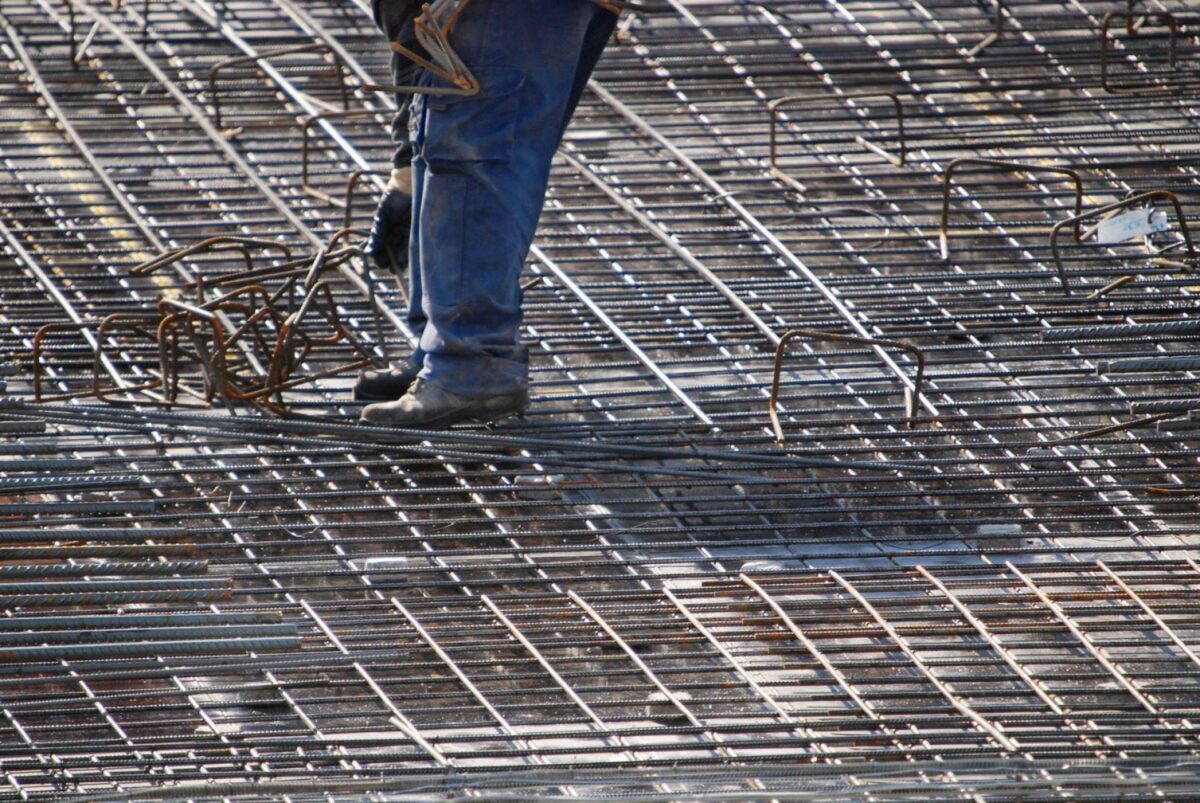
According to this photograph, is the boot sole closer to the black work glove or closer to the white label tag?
the black work glove

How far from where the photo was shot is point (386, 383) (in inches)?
131

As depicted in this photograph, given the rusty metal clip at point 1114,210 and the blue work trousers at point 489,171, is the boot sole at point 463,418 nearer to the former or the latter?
the blue work trousers at point 489,171

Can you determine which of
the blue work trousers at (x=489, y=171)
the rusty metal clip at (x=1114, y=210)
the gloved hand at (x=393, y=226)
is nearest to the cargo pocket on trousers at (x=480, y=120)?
the blue work trousers at (x=489, y=171)

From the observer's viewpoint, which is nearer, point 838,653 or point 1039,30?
point 838,653

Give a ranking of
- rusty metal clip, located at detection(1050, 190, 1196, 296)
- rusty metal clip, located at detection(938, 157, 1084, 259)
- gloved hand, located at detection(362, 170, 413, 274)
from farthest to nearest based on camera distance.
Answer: rusty metal clip, located at detection(938, 157, 1084, 259) → rusty metal clip, located at detection(1050, 190, 1196, 296) → gloved hand, located at detection(362, 170, 413, 274)

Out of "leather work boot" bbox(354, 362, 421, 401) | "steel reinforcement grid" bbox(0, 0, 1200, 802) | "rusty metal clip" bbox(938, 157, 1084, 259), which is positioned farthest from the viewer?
"rusty metal clip" bbox(938, 157, 1084, 259)

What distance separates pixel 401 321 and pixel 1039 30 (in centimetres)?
217

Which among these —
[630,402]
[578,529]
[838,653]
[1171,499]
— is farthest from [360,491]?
[1171,499]

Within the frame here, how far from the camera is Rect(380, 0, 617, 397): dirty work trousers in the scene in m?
3.06

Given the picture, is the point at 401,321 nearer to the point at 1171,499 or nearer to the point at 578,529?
the point at 578,529

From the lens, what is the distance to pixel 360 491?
3107mm

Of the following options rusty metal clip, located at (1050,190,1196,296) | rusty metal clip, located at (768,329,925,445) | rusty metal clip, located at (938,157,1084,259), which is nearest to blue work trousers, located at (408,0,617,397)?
rusty metal clip, located at (768,329,925,445)

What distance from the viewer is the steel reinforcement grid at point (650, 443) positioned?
98.9 inches

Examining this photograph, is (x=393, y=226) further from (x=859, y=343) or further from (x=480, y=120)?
(x=859, y=343)
